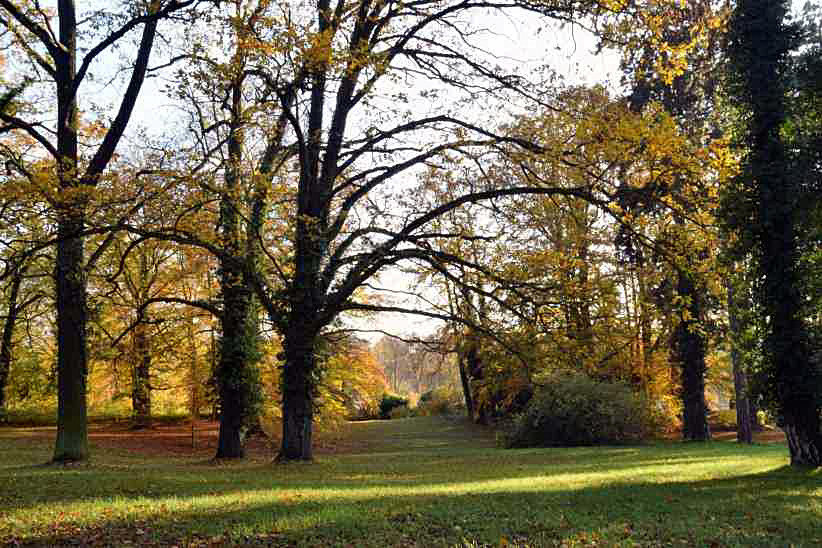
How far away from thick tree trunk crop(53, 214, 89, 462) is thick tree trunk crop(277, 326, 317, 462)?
15.0 ft

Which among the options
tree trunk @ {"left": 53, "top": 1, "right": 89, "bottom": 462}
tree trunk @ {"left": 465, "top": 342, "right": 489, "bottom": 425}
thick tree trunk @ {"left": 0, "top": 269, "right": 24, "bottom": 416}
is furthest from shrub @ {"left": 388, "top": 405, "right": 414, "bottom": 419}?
tree trunk @ {"left": 53, "top": 1, "right": 89, "bottom": 462}

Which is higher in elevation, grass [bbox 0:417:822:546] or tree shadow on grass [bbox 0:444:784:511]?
grass [bbox 0:417:822:546]

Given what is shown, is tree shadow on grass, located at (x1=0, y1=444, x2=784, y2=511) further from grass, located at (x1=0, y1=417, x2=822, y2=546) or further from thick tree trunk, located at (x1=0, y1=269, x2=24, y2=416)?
thick tree trunk, located at (x1=0, y1=269, x2=24, y2=416)

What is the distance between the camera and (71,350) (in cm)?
1494

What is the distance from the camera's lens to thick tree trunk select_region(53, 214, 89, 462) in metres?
14.7

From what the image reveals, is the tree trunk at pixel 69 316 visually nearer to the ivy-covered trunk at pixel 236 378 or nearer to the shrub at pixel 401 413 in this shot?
the ivy-covered trunk at pixel 236 378

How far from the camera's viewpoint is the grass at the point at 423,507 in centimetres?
654

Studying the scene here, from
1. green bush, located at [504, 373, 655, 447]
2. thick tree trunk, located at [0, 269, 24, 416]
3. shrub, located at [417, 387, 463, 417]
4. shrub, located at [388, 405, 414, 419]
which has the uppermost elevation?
thick tree trunk, located at [0, 269, 24, 416]

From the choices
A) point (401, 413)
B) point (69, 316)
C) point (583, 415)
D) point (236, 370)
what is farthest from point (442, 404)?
point (69, 316)

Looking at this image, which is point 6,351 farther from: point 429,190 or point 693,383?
point 693,383

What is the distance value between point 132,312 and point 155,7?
66.0ft

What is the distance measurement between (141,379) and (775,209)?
2595 centimetres

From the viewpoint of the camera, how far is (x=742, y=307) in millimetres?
12047

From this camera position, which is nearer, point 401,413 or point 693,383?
point 693,383
